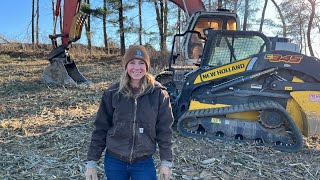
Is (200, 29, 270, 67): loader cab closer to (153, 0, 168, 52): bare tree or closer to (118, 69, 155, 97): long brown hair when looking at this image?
(118, 69, 155, 97): long brown hair

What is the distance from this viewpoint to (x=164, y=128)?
272 centimetres

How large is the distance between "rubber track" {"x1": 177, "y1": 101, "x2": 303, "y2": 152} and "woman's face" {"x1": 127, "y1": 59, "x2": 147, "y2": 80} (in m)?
2.95

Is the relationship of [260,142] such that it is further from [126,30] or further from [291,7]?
[291,7]

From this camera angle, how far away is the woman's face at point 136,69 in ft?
8.77

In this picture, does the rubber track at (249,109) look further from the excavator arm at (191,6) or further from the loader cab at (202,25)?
the excavator arm at (191,6)

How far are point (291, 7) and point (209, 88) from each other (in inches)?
923

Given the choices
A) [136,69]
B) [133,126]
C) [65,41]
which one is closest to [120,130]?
[133,126]

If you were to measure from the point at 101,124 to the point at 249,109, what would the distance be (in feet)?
10.3

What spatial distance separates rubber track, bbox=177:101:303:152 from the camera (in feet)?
17.1

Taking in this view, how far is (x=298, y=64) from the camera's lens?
17.9 ft

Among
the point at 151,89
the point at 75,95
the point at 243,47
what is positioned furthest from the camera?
the point at 75,95

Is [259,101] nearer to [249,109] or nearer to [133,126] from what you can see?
[249,109]

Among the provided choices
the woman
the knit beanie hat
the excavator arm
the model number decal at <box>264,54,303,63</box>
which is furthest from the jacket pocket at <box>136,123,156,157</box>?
the excavator arm

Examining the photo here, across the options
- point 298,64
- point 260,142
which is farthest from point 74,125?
point 298,64
